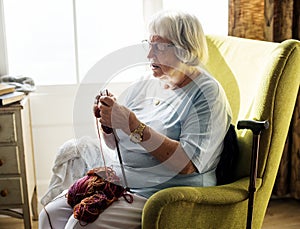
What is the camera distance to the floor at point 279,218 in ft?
8.91

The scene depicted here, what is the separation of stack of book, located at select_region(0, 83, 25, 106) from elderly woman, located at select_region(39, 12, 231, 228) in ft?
1.84

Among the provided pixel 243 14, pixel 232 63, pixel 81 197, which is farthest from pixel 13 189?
pixel 243 14

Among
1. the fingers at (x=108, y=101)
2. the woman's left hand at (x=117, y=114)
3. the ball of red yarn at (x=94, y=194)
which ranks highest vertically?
the fingers at (x=108, y=101)

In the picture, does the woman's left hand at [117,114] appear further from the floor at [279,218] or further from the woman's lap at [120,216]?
the floor at [279,218]

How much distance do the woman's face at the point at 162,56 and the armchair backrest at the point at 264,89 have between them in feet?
1.03

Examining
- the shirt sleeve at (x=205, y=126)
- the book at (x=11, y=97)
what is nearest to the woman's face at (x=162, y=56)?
the shirt sleeve at (x=205, y=126)

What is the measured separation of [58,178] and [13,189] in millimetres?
239

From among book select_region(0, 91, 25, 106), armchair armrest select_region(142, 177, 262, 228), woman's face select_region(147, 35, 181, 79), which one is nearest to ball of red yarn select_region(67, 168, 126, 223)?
armchair armrest select_region(142, 177, 262, 228)

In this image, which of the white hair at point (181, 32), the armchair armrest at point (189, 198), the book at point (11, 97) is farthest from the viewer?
the book at point (11, 97)

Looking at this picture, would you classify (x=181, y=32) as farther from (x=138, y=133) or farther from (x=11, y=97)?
(x=11, y=97)

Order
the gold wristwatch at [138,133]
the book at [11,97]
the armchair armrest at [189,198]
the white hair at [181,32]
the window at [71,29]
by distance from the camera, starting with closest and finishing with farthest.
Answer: the armchair armrest at [189,198] < the gold wristwatch at [138,133] < the white hair at [181,32] < the book at [11,97] < the window at [71,29]

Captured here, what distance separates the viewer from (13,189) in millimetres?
2375

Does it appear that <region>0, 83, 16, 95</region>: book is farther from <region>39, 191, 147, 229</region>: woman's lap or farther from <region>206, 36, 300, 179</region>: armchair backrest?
<region>206, 36, 300, 179</region>: armchair backrest

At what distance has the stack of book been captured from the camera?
88.4 inches
